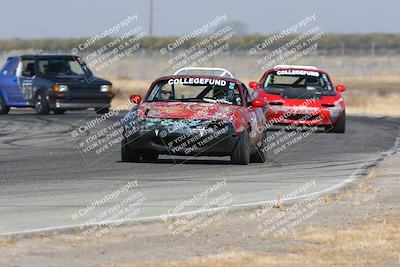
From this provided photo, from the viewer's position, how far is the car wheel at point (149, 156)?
53.9ft

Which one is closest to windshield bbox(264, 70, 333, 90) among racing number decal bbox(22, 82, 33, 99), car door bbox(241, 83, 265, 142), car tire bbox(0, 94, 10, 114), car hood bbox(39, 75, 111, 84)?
car hood bbox(39, 75, 111, 84)

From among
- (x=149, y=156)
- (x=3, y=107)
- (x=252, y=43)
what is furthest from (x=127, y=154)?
(x=252, y=43)

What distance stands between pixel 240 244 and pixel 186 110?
6999mm

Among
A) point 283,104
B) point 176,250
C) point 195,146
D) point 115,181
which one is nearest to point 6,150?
point 195,146

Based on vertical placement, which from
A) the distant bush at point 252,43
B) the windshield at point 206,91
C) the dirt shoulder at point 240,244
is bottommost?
the distant bush at point 252,43

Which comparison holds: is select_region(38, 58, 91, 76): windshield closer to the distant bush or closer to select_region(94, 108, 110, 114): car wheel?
select_region(94, 108, 110, 114): car wheel

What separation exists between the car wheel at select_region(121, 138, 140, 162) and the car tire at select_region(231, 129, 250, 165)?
132 centimetres

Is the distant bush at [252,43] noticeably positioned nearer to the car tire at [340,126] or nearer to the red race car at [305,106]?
the red race car at [305,106]

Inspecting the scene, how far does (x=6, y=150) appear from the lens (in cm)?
1858

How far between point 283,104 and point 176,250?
15.5m

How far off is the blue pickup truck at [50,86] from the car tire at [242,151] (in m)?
13.3

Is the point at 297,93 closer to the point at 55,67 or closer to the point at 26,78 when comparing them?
the point at 55,67

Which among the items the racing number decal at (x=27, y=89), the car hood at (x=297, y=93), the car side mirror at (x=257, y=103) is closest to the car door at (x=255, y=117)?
the car side mirror at (x=257, y=103)

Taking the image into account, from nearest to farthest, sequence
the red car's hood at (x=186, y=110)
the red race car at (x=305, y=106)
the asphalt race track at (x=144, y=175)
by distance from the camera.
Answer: the asphalt race track at (x=144, y=175) → the red car's hood at (x=186, y=110) → the red race car at (x=305, y=106)
